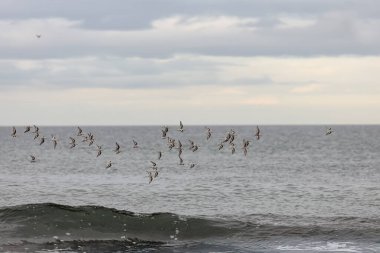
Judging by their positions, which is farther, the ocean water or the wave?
the wave

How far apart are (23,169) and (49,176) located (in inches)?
432

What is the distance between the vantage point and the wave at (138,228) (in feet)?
108

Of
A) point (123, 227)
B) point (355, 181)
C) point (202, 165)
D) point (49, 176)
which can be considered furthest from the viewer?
point (202, 165)

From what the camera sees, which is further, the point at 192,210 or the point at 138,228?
the point at 192,210

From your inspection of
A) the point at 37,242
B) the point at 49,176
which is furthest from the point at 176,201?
the point at 49,176

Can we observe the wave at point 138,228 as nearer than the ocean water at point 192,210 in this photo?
No

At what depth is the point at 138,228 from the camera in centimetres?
3528

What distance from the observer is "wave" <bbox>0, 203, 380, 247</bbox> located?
33.0 meters

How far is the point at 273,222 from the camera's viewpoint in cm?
3878

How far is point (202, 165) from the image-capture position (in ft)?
293

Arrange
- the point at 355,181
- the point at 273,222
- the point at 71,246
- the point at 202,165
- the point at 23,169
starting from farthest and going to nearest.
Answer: the point at 202,165 → the point at 23,169 → the point at 355,181 → the point at 273,222 → the point at 71,246

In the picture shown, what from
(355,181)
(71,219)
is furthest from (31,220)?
(355,181)

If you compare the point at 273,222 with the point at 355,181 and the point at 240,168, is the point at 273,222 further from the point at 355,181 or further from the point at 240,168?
the point at 240,168

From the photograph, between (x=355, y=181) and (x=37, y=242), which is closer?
(x=37, y=242)
